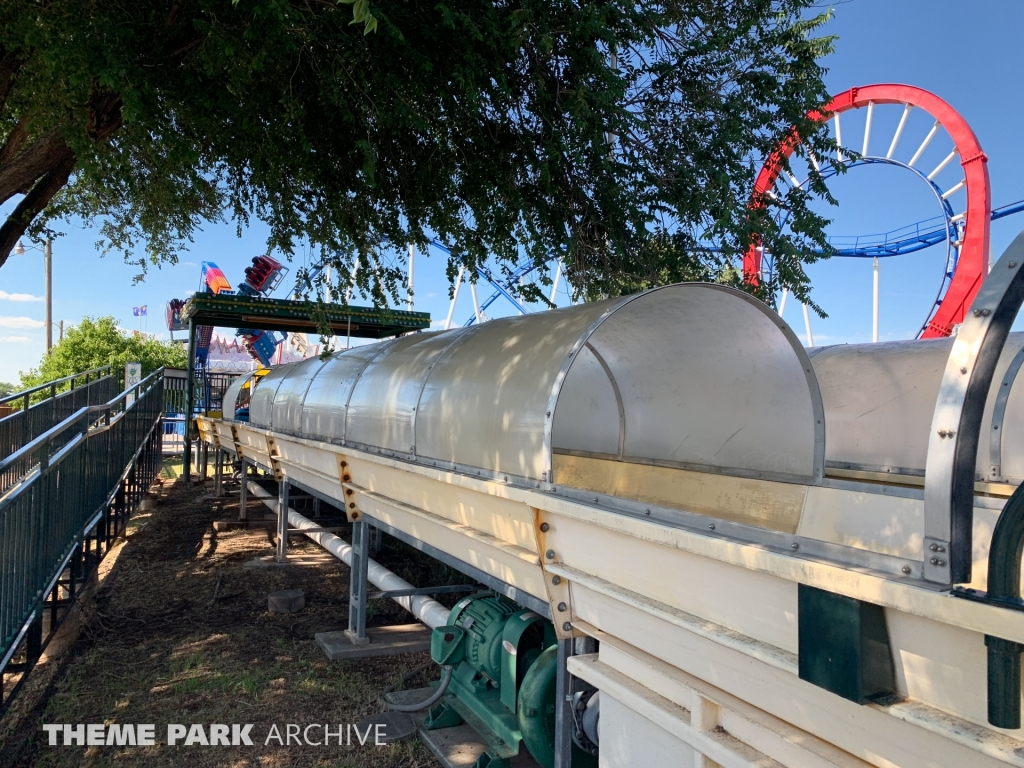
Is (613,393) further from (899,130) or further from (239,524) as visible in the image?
(899,130)

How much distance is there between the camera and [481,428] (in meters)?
3.94

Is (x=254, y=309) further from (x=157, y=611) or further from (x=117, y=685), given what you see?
(x=117, y=685)

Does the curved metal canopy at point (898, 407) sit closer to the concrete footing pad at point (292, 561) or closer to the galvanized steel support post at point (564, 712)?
the galvanized steel support post at point (564, 712)

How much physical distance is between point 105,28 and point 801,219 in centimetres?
527

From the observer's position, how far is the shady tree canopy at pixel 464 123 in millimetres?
4641

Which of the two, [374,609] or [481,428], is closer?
[481,428]

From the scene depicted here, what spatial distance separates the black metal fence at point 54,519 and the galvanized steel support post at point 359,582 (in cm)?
219

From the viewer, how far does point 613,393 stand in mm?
5316

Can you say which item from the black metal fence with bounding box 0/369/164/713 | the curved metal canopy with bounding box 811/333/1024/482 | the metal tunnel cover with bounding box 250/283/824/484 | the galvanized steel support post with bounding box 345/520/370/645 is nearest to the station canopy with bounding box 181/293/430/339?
the black metal fence with bounding box 0/369/164/713

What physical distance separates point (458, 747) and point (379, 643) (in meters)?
1.92

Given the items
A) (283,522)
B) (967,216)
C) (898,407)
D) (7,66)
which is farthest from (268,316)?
(967,216)

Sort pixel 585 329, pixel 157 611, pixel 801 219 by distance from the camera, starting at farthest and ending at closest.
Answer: pixel 157 611
pixel 801 219
pixel 585 329

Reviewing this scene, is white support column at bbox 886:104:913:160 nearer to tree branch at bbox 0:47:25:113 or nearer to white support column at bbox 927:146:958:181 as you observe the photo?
white support column at bbox 927:146:958:181

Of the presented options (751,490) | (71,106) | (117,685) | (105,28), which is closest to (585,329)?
(751,490)
